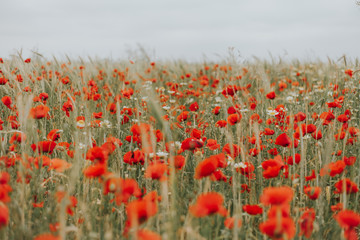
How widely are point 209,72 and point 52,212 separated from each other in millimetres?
6619

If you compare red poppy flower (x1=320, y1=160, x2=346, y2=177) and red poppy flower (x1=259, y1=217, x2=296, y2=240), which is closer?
red poppy flower (x1=259, y1=217, x2=296, y2=240)

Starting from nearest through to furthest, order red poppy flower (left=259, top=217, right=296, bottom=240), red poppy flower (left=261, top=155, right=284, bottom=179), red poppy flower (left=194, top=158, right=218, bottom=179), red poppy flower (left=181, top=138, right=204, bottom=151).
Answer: red poppy flower (left=259, top=217, right=296, bottom=240), red poppy flower (left=194, top=158, right=218, bottom=179), red poppy flower (left=261, top=155, right=284, bottom=179), red poppy flower (left=181, top=138, right=204, bottom=151)

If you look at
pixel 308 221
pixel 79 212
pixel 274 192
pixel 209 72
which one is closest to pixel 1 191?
pixel 79 212

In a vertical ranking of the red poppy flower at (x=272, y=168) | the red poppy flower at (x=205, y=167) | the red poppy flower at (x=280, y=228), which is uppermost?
the red poppy flower at (x=205, y=167)

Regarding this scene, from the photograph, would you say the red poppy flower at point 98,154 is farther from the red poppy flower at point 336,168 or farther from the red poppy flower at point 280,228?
the red poppy flower at point 336,168

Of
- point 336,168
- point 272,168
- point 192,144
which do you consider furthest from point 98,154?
point 336,168

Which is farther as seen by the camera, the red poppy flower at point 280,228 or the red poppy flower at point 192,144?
the red poppy flower at point 192,144

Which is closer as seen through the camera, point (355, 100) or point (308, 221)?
point (308, 221)

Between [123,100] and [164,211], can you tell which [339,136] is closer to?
[164,211]

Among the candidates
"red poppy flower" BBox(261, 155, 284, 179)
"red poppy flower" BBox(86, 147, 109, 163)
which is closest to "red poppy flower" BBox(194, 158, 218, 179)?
"red poppy flower" BBox(261, 155, 284, 179)

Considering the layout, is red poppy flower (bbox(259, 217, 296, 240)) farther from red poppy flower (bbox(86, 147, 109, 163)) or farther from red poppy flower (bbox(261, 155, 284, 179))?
red poppy flower (bbox(86, 147, 109, 163))

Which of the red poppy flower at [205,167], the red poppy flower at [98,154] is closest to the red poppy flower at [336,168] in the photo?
the red poppy flower at [205,167]

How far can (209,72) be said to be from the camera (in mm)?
7613

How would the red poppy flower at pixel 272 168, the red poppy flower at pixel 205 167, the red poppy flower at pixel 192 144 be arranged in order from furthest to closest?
1. the red poppy flower at pixel 192 144
2. the red poppy flower at pixel 272 168
3. the red poppy flower at pixel 205 167
